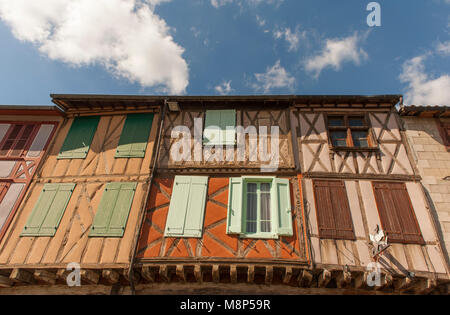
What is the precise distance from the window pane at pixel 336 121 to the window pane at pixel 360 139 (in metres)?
0.52

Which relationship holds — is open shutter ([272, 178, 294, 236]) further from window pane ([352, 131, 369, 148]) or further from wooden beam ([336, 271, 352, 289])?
window pane ([352, 131, 369, 148])

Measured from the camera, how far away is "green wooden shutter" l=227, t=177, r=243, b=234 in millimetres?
6277

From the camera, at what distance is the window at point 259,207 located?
248 inches

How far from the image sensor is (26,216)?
6.89 metres

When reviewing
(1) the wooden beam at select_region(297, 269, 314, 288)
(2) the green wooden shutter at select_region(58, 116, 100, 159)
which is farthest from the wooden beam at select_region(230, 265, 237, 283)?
(2) the green wooden shutter at select_region(58, 116, 100, 159)

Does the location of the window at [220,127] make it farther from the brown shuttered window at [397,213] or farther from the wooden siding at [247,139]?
the brown shuttered window at [397,213]

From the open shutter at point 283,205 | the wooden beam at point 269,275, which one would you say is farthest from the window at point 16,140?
the wooden beam at point 269,275

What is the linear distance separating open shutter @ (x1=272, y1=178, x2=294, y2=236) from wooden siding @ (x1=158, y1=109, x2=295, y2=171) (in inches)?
23.6

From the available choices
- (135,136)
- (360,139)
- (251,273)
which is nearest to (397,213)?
(360,139)

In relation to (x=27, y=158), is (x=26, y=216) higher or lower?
lower

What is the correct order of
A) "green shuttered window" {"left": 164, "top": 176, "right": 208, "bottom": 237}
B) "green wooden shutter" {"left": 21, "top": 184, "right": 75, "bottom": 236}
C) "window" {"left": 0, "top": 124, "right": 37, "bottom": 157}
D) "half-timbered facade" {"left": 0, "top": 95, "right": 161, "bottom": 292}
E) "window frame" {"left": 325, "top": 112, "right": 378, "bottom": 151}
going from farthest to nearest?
"window" {"left": 0, "top": 124, "right": 37, "bottom": 157} → "window frame" {"left": 325, "top": 112, "right": 378, "bottom": 151} → "green wooden shutter" {"left": 21, "top": 184, "right": 75, "bottom": 236} → "green shuttered window" {"left": 164, "top": 176, "right": 208, "bottom": 237} → "half-timbered facade" {"left": 0, "top": 95, "right": 161, "bottom": 292}
